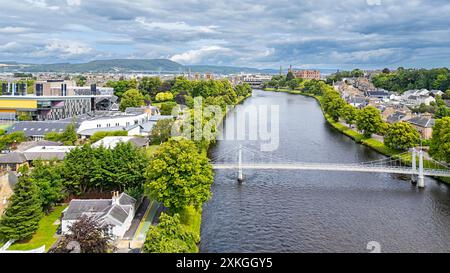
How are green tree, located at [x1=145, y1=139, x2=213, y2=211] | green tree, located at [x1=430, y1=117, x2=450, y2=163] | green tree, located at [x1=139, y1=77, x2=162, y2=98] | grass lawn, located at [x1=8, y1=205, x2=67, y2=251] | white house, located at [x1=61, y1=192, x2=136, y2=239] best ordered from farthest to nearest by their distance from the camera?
green tree, located at [x1=139, y1=77, x2=162, y2=98] → green tree, located at [x1=430, y1=117, x2=450, y2=163] → green tree, located at [x1=145, y1=139, x2=213, y2=211] → white house, located at [x1=61, y1=192, x2=136, y2=239] → grass lawn, located at [x1=8, y1=205, x2=67, y2=251]

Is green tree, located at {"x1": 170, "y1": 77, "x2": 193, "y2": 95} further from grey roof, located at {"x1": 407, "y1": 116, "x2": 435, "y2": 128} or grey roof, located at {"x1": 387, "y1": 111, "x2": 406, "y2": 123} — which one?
grey roof, located at {"x1": 407, "y1": 116, "x2": 435, "y2": 128}

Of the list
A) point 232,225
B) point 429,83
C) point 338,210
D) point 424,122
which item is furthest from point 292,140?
point 429,83

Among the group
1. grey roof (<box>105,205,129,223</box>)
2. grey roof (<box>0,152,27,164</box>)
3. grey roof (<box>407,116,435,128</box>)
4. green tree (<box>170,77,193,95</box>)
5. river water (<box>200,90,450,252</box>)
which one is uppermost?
green tree (<box>170,77,193,95</box>)

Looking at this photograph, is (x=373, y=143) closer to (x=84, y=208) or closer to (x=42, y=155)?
(x=42, y=155)

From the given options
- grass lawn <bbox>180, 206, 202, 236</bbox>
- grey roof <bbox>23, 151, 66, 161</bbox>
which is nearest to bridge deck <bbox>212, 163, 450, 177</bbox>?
grass lawn <bbox>180, 206, 202, 236</bbox>

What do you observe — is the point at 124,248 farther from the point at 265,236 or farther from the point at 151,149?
the point at 151,149
